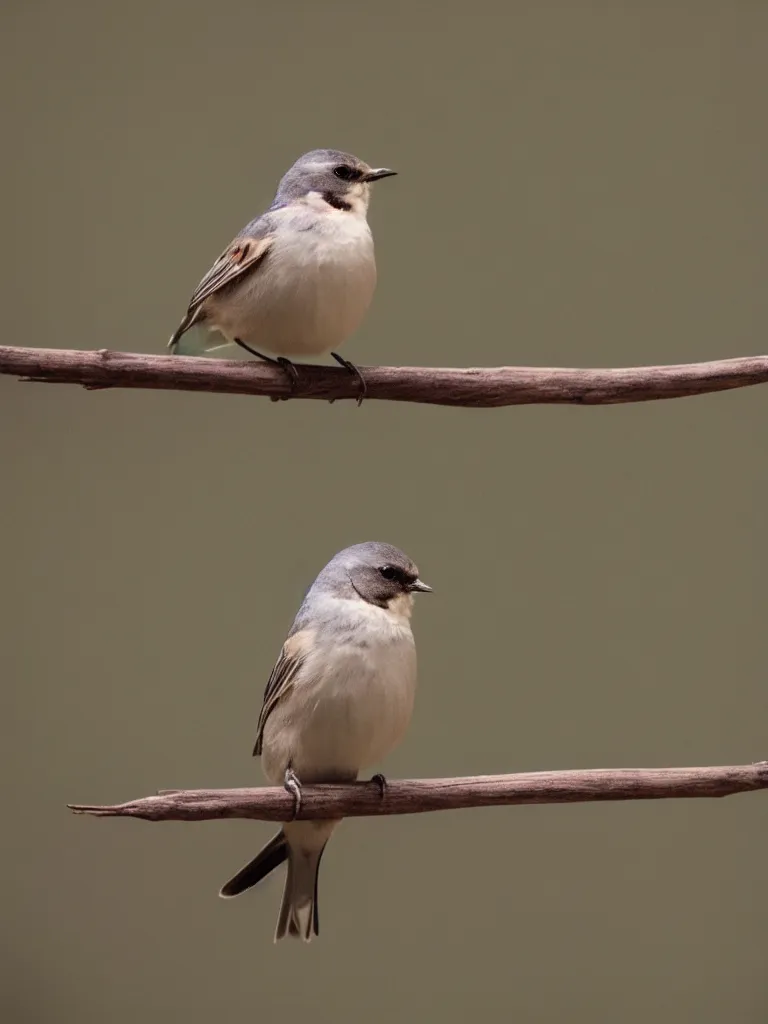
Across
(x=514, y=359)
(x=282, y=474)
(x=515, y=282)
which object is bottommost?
(x=282, y=474)

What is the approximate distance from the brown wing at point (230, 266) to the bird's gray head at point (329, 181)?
12 cm

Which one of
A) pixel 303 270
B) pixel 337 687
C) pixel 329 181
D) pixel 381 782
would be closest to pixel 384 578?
pixel 337 687

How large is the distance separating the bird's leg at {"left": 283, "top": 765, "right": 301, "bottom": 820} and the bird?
822mm

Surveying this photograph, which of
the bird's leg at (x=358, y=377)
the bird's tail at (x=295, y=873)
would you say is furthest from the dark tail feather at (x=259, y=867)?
the bird's leg at (x=358, y=377)

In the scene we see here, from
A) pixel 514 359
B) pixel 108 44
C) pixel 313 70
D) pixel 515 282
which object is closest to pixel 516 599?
pixel 514 359

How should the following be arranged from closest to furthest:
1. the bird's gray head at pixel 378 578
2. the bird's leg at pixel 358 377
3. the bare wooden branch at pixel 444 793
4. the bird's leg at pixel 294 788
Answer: the bare wooden branch at pixel 444 793 → the bird's leg at pixel 294 788 → the bird's gray head at pixel 378 578 → the bird's leg at pixel 358 377

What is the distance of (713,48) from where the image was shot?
3707mm

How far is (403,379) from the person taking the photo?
2834mm

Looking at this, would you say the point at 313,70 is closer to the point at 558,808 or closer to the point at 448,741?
the point at 448,741

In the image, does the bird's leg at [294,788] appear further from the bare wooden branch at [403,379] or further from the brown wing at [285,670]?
the bare wooden branch at [403,379]

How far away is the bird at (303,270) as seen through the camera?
274 centimetres

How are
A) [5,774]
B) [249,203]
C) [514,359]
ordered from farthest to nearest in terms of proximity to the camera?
1. [514,359]
2. [249,203]
3. [5,774]

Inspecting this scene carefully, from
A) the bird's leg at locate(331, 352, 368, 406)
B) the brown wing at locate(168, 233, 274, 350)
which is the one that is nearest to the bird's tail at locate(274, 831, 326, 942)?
the bird's leg at locate(331, 352, 368, 406)

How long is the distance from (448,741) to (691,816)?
2.49ft
